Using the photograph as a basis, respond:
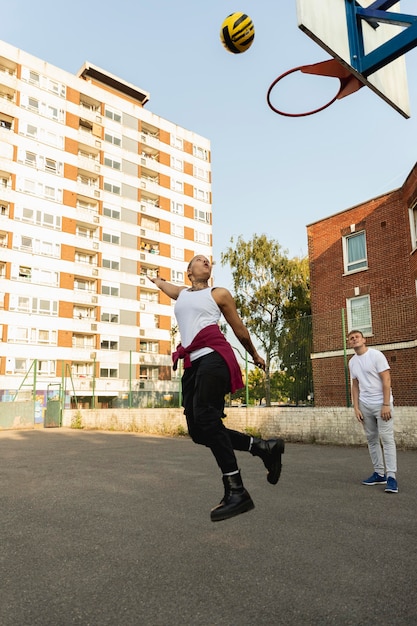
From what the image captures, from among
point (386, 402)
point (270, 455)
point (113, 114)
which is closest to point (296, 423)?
point (386, 402)

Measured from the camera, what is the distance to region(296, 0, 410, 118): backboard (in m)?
4.18

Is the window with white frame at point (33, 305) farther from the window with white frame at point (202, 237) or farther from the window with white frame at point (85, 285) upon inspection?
the window with white frame at point (202, 237)

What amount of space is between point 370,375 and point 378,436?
0.79 meters

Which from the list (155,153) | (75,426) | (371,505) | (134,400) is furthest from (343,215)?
(155,153)

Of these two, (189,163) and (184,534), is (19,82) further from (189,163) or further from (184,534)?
(184,534)

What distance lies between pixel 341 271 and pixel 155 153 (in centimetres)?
3347

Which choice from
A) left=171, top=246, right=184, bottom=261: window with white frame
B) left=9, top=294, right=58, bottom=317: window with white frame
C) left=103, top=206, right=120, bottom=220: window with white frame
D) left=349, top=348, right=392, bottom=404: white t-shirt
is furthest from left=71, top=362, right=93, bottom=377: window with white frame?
left=349, top=348, right=392, bottom=404: white t-shirt

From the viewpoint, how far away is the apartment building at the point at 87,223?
130 ft

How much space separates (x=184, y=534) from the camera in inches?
160

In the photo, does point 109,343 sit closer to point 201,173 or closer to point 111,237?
point 111,237

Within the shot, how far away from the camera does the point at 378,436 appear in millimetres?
6352

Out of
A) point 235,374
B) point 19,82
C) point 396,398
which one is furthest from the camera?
point 19,82

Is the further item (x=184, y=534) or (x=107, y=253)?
(x=107, y=253)

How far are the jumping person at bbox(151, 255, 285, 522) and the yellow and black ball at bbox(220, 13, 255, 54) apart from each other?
2.90 m
